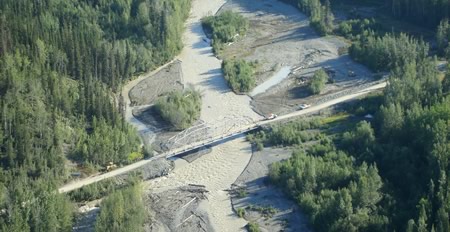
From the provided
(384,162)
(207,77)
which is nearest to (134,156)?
(207,77)

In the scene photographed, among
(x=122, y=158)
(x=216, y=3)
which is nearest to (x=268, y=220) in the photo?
(x=122, y=158)

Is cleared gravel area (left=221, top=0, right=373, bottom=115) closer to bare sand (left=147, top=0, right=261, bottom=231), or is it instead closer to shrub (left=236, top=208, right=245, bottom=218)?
bare sand (left=147, top=0, right=261, bottom=231)

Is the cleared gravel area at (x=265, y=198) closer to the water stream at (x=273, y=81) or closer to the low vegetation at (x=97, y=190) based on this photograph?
the low vegetation at (x=97, y=190)

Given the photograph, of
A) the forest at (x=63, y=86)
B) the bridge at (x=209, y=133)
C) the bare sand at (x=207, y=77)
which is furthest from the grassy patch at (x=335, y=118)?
the forest at (x=63, y=86)

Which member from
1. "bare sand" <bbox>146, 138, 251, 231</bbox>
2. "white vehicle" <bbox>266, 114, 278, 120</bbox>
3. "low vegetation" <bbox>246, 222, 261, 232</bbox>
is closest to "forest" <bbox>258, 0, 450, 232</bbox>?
"bare sand" <bbox>146, 138, 251, 231</bbox>

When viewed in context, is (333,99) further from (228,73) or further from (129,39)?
(129,39)
